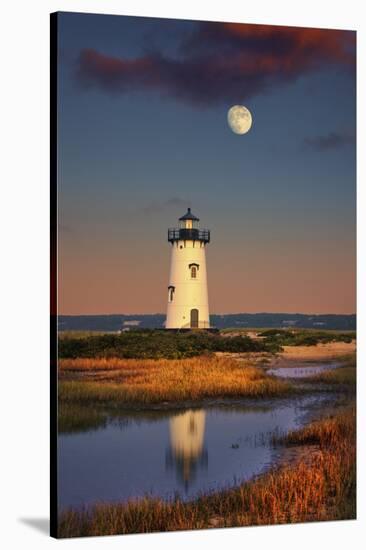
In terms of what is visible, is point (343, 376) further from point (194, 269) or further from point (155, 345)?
point (155, 345)

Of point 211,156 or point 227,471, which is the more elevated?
point 211,156

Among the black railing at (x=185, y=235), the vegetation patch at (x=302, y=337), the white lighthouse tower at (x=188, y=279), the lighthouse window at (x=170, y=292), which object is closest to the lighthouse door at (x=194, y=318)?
the white lighthouse tower at (x=188, y=279)

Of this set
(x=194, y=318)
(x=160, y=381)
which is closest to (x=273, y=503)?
(x=160, y=381)

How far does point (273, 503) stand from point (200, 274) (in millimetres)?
2881

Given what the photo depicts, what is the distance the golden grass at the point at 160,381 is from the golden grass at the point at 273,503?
2.73 ft

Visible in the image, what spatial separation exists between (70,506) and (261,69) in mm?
5683

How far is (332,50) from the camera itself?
1834 centimetres

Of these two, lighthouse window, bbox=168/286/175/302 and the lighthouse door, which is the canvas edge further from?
the lighthouse door

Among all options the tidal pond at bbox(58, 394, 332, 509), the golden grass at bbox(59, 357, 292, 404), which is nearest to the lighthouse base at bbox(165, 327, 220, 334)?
the golden grass at bbox(59, 357, 292, 404)

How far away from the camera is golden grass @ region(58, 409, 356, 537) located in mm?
16578

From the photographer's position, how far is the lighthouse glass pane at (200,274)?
1670 cm

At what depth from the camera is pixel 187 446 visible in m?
17.2

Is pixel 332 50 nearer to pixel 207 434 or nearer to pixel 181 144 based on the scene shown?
pixel 181 144

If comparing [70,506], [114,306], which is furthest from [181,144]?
[70,506]
